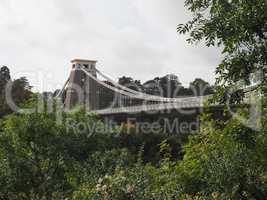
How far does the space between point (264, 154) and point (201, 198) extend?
778 mm

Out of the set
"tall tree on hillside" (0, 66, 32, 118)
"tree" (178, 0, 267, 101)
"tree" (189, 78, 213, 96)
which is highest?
"tall tree on hillside" (0, 66, 32, 118)

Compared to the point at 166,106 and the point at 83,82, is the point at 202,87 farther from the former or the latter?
the point at 83,82

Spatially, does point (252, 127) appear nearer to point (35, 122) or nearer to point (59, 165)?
point (59, 165)

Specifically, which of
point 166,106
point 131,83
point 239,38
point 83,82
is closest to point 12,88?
point 83,82

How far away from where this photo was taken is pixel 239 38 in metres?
4.73

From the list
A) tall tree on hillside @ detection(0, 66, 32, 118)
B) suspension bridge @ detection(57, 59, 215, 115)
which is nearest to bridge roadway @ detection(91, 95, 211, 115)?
suspension bridge @ detection(57, 59, 215, 115)

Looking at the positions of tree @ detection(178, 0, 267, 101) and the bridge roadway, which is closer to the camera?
tree @ detection(178, 0, 267, 101)

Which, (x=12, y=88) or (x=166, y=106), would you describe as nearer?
(x=166, y=106)

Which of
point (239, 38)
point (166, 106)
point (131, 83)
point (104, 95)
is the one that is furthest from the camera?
point (131, 83)

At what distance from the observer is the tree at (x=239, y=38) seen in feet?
15.3

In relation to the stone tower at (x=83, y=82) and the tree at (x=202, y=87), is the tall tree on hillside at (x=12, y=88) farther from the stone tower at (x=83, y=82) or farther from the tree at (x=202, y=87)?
the tree at (x=202, y=87)

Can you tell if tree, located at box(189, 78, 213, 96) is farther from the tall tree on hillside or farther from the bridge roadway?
the tall tree on hillside

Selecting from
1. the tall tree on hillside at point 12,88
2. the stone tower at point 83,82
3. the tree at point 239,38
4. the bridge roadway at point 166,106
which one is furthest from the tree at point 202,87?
the tall tree on hillside at point 12,88

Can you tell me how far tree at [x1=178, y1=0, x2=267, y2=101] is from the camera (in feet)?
15.3
